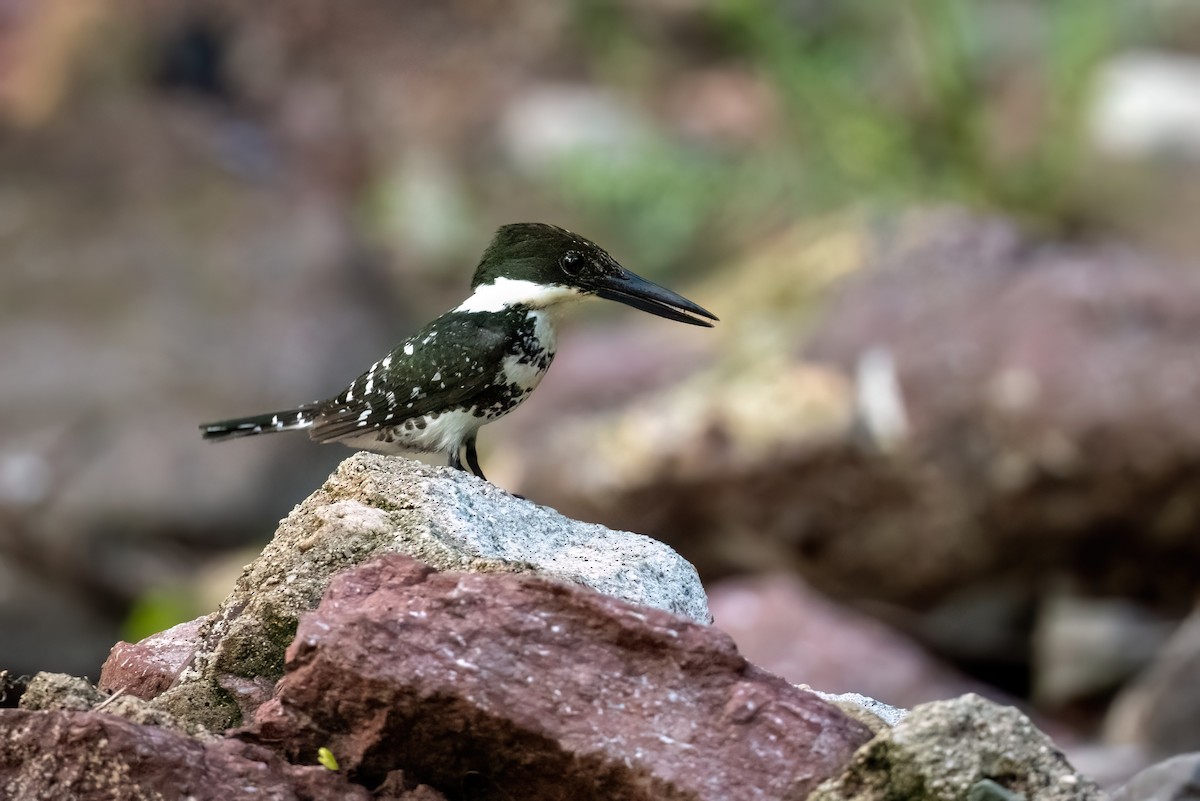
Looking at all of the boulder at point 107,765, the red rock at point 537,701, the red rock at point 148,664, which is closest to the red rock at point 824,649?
the red rock at point 148,664

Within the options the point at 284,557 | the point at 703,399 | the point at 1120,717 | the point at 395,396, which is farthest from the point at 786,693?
the point at 703,399

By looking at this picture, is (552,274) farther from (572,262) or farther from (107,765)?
(107,765)

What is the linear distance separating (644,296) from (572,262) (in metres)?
0.25

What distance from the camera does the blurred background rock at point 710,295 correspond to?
920 centimetres

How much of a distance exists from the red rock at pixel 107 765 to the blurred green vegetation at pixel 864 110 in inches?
367

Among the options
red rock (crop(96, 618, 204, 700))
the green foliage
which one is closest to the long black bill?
red rock (crop(96, 618, 204, 700))

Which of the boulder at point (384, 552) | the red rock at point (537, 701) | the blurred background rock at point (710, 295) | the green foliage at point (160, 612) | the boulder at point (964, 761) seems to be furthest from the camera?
the green foliage at point (160, 612)

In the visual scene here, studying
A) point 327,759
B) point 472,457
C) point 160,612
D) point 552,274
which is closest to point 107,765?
point 327,759

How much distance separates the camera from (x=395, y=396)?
516cm

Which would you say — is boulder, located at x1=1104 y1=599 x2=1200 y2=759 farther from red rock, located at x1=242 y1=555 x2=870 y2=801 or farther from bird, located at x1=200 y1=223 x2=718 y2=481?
red rock, located at x1=242 y1=555 x2=870 y2=801

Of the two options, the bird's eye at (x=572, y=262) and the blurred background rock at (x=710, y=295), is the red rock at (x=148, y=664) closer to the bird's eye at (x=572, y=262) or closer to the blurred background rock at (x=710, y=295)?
the bird's eye at (x=572, y=262)

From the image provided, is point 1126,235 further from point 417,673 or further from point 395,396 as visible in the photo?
point 417,673

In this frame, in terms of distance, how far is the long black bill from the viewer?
5078 millimetres

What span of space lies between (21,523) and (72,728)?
911 centimetres
